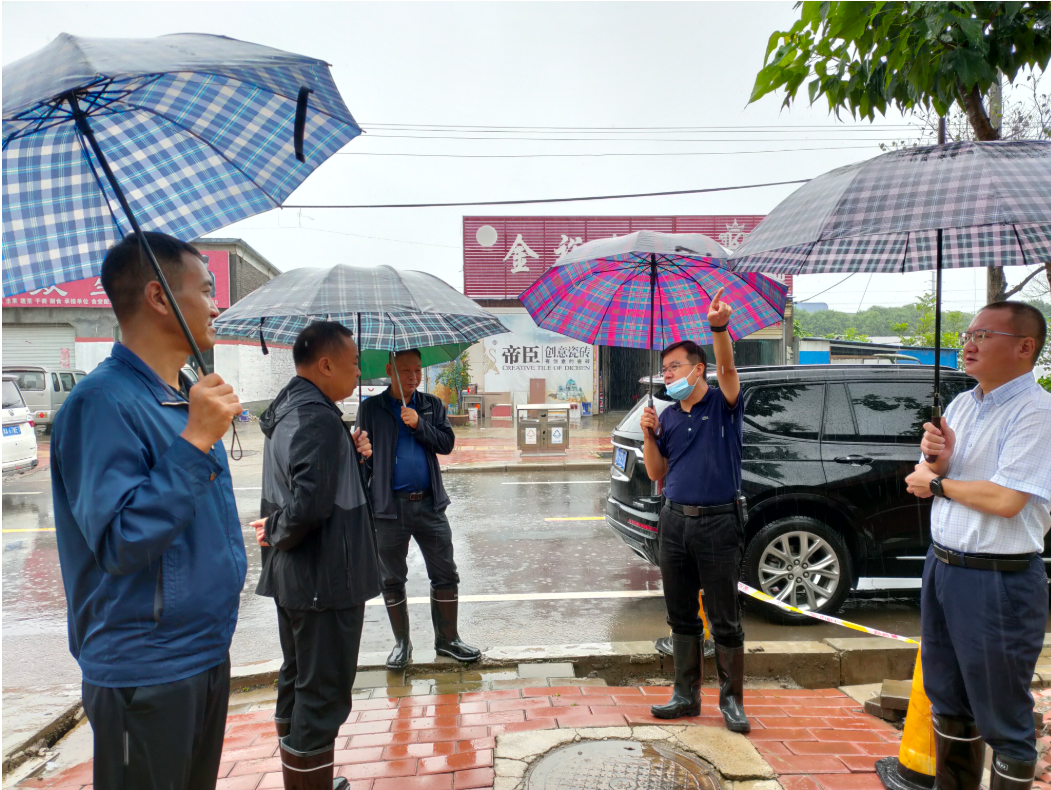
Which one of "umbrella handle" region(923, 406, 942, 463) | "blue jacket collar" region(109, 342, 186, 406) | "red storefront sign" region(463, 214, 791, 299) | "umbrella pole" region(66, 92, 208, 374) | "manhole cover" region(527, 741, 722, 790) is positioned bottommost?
"manhole cover" region(527, 741, 722, 790)

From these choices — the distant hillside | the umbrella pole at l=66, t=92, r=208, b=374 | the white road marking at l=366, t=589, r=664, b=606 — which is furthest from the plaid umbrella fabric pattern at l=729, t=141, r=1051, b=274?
the distant hillside

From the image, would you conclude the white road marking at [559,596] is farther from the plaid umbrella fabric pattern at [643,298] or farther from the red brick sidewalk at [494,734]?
the plaid umbrella fabric pattern at [643,298]

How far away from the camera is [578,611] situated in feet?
18.8

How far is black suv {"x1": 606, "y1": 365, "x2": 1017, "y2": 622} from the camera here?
5.22 meters

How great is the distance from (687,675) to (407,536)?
1.82 metres

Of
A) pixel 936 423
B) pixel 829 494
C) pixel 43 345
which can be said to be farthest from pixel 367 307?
pixel 43 345

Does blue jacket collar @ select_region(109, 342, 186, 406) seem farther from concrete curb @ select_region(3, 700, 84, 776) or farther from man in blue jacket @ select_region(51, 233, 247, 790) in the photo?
concrete curb @ select_region(3, 700, 84, 776)

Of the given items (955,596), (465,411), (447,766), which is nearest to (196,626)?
(447,766)

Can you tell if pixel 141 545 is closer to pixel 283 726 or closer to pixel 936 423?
pixel 283 726

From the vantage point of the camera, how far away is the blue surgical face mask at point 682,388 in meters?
3.62

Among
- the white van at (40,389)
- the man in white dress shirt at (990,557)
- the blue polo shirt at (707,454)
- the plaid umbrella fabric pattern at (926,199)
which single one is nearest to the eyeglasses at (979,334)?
the man in white dress shirt at (990,557)

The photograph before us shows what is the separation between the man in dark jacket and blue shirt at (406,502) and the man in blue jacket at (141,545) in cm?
236

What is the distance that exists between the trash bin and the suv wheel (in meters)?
9.35

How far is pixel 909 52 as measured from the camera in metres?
2.95
